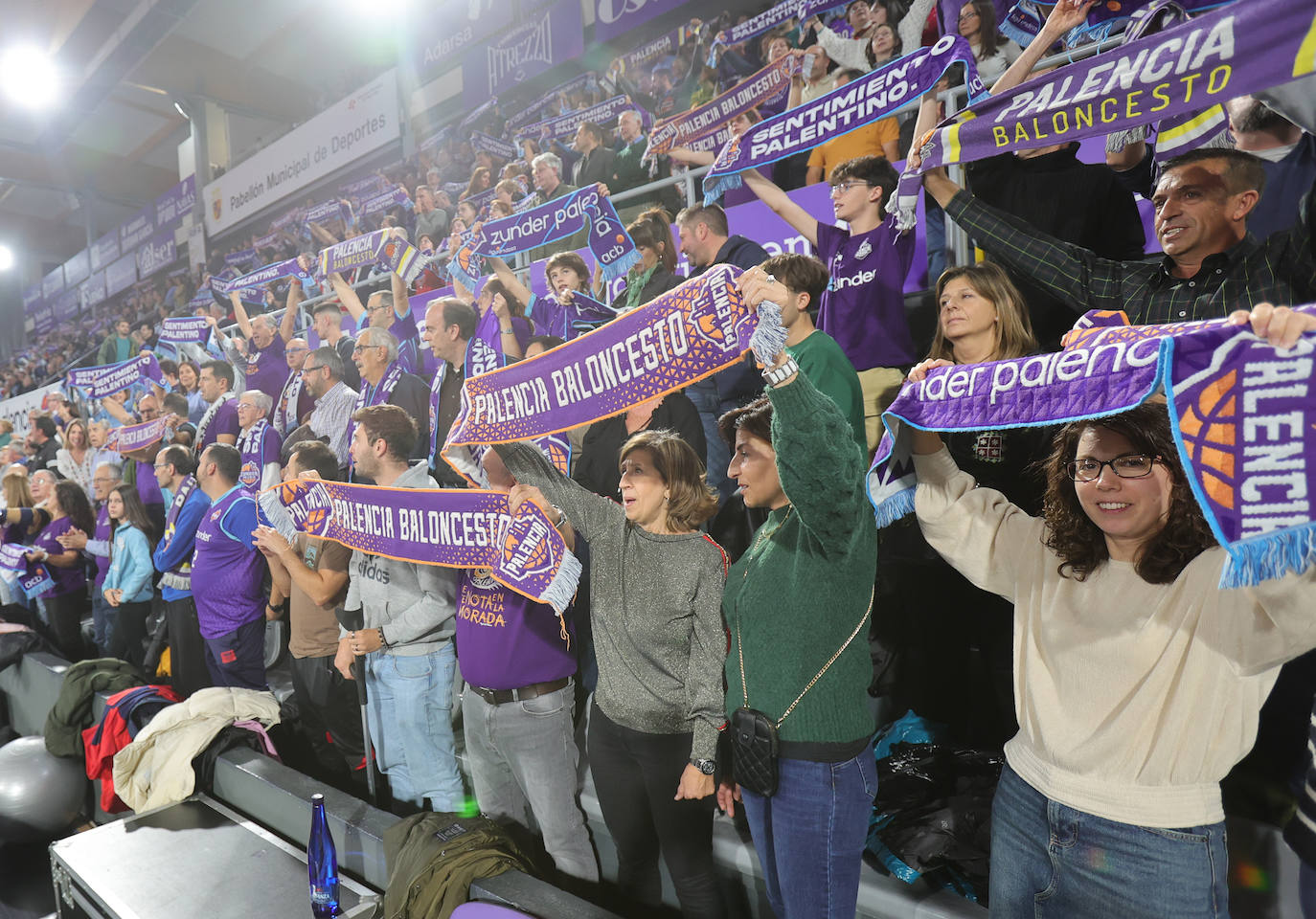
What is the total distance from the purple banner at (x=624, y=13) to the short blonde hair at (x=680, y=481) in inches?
162

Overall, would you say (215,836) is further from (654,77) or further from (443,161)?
(443,161)

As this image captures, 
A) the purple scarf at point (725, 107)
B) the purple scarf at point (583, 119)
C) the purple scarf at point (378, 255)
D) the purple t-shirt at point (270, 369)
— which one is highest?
the purple scarf at point (583, 119)

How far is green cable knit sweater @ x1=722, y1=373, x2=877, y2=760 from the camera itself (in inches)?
61.6

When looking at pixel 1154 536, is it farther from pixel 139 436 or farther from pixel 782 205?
pixel 139 436

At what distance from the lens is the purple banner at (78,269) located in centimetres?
1366

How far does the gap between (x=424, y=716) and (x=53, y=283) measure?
17768mm

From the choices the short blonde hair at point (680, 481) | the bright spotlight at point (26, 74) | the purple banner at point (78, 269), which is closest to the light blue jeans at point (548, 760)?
the short blonde hair at point (680, 481)

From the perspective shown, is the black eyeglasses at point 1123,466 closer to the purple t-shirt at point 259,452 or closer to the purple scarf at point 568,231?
the purple scarf at point 568,231

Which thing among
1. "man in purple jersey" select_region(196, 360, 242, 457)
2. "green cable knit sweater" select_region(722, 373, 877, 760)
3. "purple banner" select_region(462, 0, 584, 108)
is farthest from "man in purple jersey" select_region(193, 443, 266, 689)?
"purple banner" select_region(462, 0, 584, 108)

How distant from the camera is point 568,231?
3678 mm

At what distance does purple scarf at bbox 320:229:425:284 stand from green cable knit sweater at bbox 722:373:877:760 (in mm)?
3631

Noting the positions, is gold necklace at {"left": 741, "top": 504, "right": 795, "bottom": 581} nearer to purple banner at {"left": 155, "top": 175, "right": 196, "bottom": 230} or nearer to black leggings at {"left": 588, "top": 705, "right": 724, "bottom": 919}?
black leggings at {"left": 588, "top": 705, "right": 724, "bottom": 919}

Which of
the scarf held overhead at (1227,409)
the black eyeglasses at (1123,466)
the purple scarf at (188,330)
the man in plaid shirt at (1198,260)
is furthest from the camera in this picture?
the purple scarf at (188,330)

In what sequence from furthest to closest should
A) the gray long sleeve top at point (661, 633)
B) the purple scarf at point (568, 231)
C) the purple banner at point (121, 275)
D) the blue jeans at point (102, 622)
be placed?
1. the purple banner at point (121, 275)
2. the blue jeans at point (102, 622)
3. the purple scarf at point (568, 231)
4. the gray long sleeve top at point (661, 633)
